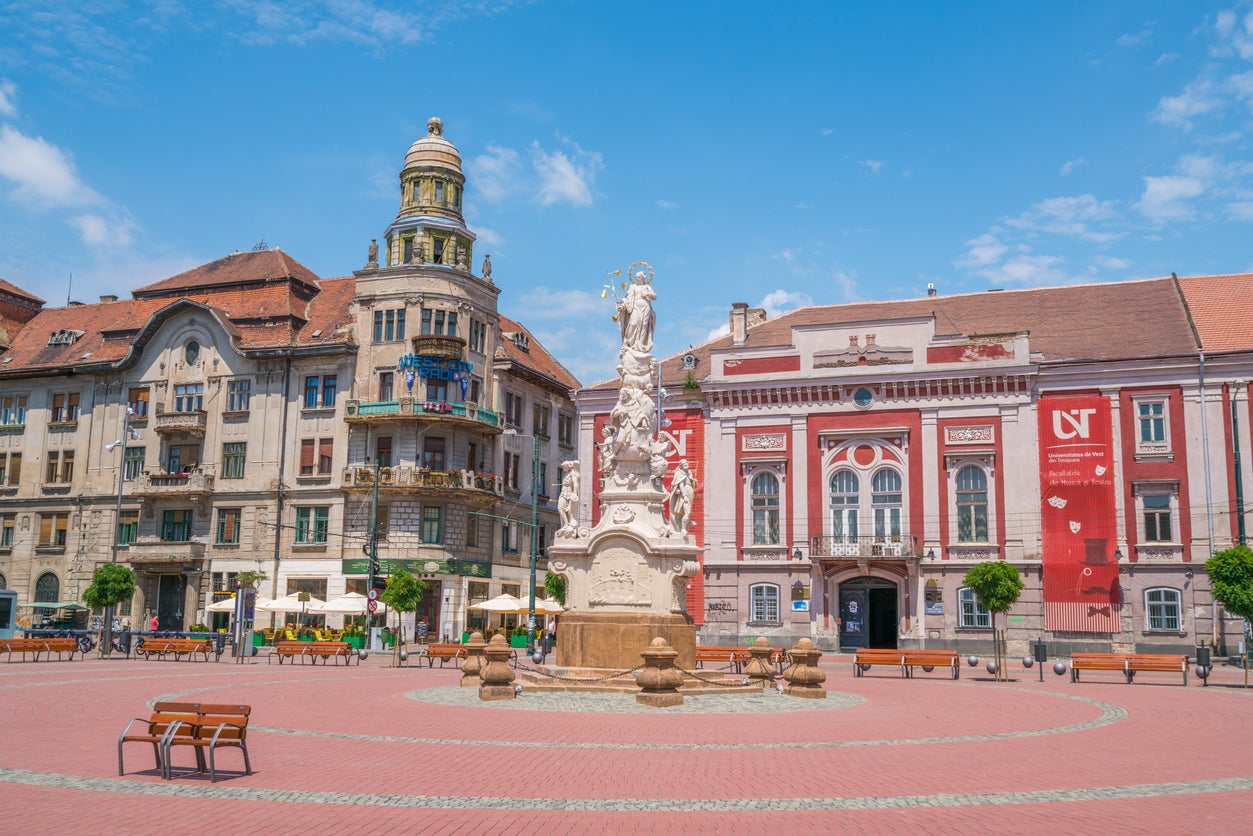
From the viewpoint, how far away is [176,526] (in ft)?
181

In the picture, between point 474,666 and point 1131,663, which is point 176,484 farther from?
point 1131,663

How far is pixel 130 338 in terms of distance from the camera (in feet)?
195

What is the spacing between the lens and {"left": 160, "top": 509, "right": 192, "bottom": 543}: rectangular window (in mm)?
54750

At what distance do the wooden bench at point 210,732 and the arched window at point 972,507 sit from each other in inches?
1425

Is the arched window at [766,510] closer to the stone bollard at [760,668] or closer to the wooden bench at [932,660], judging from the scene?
the wooden bench at [932,660]

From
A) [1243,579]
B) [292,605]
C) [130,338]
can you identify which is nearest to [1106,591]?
[1243,579]

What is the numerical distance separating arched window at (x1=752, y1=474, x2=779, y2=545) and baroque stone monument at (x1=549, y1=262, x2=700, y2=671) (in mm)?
22771

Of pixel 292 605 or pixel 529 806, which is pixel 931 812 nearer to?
pixel 529 806

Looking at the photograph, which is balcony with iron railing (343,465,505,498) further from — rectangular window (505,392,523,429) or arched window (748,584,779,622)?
arched window (748,584,779,622)

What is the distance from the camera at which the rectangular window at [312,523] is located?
52375mm

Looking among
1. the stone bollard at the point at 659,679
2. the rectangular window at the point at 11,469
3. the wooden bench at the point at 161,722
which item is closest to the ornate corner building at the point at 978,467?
the stone bollard at the point at 659,679

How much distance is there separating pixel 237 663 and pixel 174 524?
2336cm

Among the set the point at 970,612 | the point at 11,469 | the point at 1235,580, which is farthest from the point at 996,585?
the point at 11,469

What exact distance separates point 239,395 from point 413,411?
9.75 m
